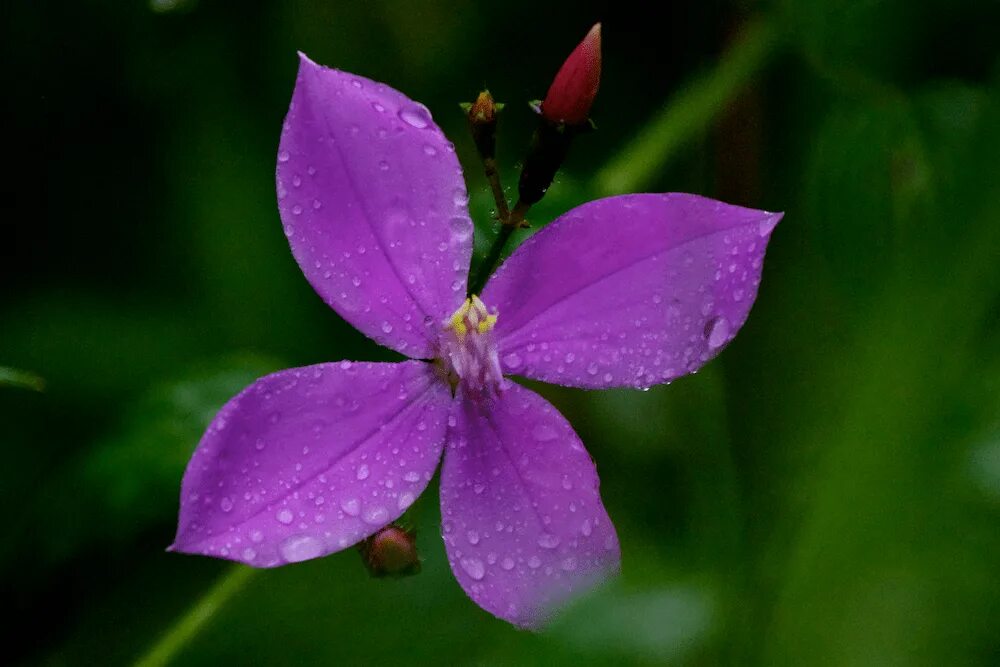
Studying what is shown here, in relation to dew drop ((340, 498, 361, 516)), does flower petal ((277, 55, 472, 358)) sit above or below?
above

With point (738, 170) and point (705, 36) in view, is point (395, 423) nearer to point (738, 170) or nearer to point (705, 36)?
point (738, 170)

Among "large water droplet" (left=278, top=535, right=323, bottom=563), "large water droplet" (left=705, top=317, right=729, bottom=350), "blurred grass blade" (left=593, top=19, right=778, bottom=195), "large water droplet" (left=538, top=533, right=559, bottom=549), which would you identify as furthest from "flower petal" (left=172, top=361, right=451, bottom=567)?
"blurred grass blade" (left=593, top=19, right=778, bottom=195)

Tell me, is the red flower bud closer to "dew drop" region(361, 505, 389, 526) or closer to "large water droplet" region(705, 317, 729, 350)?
"large water droplet" region(705, 317, 729, 350)

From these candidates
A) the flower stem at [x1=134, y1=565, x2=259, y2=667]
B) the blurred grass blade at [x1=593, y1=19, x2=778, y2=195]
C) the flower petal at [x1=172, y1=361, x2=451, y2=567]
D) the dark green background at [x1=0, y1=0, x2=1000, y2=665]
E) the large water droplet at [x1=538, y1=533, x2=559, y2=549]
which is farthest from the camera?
the blurred grass blade at [x1=593, y1=19, x2=778, y2=195]

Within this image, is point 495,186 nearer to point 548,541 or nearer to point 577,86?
point 577,86

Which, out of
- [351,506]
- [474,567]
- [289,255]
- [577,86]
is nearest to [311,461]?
[351,506]

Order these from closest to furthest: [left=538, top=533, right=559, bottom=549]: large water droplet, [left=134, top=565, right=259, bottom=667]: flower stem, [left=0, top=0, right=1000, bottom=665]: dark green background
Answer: [left=538, top=533, right=559, bottom=549]: large water droplet → [left=134, top=565, right=259, bottom=667]: flower stem → [left=0, top=0, right=1000, bottom=665]: dark green background

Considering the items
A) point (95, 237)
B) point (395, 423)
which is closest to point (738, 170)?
point (395, 423)
